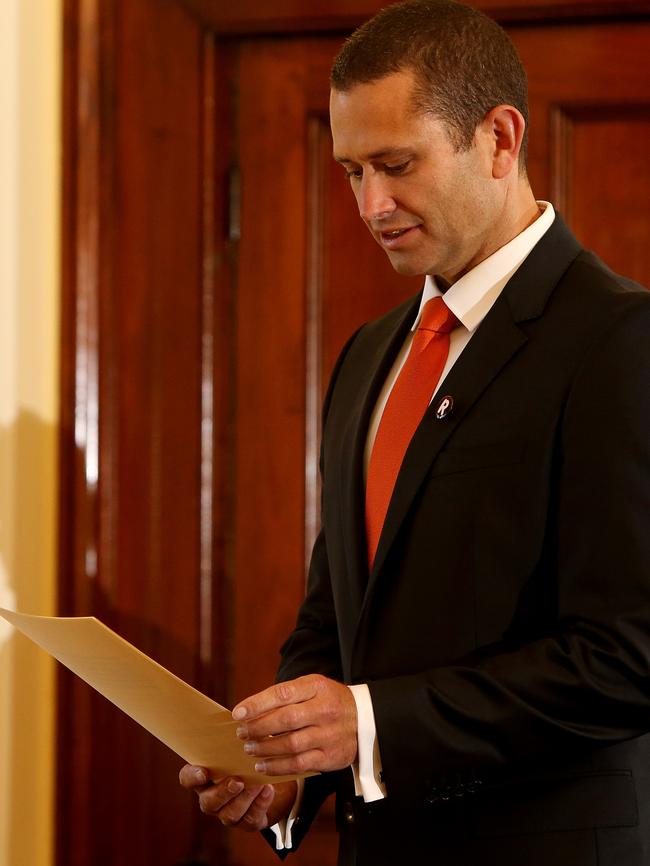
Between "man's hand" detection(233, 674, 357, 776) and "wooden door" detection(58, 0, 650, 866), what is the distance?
3.27 feet

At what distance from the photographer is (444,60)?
52.9 inches

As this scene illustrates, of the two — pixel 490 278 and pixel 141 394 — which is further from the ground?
pixel 490 278

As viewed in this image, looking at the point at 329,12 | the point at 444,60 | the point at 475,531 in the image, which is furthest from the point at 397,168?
the point at 329,12

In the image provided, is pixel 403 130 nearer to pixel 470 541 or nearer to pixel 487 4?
pixel 470 541

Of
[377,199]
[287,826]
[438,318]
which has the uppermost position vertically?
[377,199]

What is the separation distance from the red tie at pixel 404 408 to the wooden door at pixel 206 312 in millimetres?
814

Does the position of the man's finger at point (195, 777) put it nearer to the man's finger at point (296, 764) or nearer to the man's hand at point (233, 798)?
the man's hand at point (233, 798)

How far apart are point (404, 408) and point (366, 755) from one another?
404mm

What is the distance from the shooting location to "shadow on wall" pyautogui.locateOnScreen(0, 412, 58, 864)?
1.99 metres

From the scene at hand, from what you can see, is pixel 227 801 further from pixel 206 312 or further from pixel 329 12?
pixel 329 12

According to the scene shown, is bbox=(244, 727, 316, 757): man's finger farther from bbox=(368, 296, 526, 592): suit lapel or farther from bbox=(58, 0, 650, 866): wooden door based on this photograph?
bbox=(58, 0, 650, 866): wooden door

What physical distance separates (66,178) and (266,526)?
749mm

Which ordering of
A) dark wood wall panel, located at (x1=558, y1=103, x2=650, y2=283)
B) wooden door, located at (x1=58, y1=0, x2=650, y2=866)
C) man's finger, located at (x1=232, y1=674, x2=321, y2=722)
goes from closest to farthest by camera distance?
man's finger, located at (x1=232, y1=674, x2=321, y2=722) → wooden door, located at (x1=58, y1=0, x2=650, y2=866) → dark wood wall panel, located at (x1=558, y1=103, x2=650, y2=283)

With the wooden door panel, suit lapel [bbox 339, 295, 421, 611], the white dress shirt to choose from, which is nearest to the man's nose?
the white dress shirt
